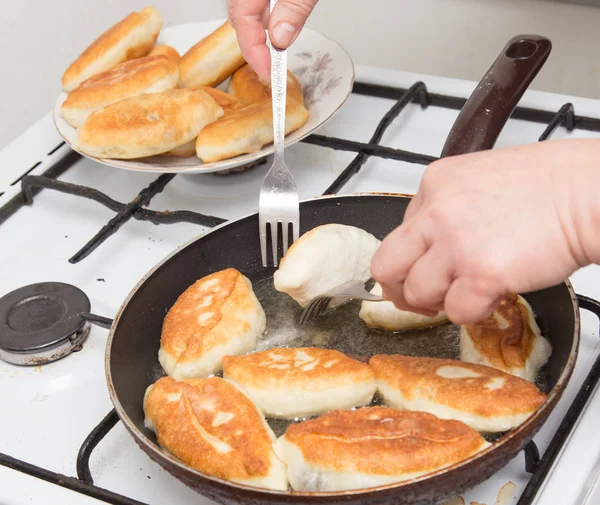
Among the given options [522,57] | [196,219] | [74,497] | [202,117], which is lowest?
[74,497]

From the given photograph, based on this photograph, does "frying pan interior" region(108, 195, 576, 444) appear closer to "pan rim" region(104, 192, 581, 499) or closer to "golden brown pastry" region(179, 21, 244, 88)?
"pan rim" region(104, 192, 581, 499)

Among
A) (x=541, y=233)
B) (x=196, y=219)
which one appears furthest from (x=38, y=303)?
(x=541, y=233)

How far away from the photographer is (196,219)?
106 cm

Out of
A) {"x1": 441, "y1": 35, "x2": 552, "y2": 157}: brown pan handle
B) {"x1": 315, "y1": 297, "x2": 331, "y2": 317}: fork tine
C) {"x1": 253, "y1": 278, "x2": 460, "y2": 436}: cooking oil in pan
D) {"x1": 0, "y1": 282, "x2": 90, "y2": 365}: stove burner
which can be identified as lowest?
{"x1": 0, "y1": 282, "x2": 90, "y2": 365}: stove burner

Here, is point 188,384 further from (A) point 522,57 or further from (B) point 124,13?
(B) point 124,13

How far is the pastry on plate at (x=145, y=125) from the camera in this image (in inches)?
43.6

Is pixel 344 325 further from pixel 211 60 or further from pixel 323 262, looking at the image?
pixel 211 60

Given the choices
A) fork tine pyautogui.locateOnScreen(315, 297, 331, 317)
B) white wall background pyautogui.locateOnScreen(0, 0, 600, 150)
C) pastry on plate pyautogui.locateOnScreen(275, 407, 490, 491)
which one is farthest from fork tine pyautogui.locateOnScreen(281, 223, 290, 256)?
white wall background pyautogui.locateOnScreen(0, 0, 600, 150)

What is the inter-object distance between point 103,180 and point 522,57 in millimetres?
684

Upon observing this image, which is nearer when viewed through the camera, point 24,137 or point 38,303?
point 38,303

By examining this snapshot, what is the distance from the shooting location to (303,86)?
128cm

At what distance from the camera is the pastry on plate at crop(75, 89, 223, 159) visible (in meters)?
1.11

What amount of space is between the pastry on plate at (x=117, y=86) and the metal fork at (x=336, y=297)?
1.64ft

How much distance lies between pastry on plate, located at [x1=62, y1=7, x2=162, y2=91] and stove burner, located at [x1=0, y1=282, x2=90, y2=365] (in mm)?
458
